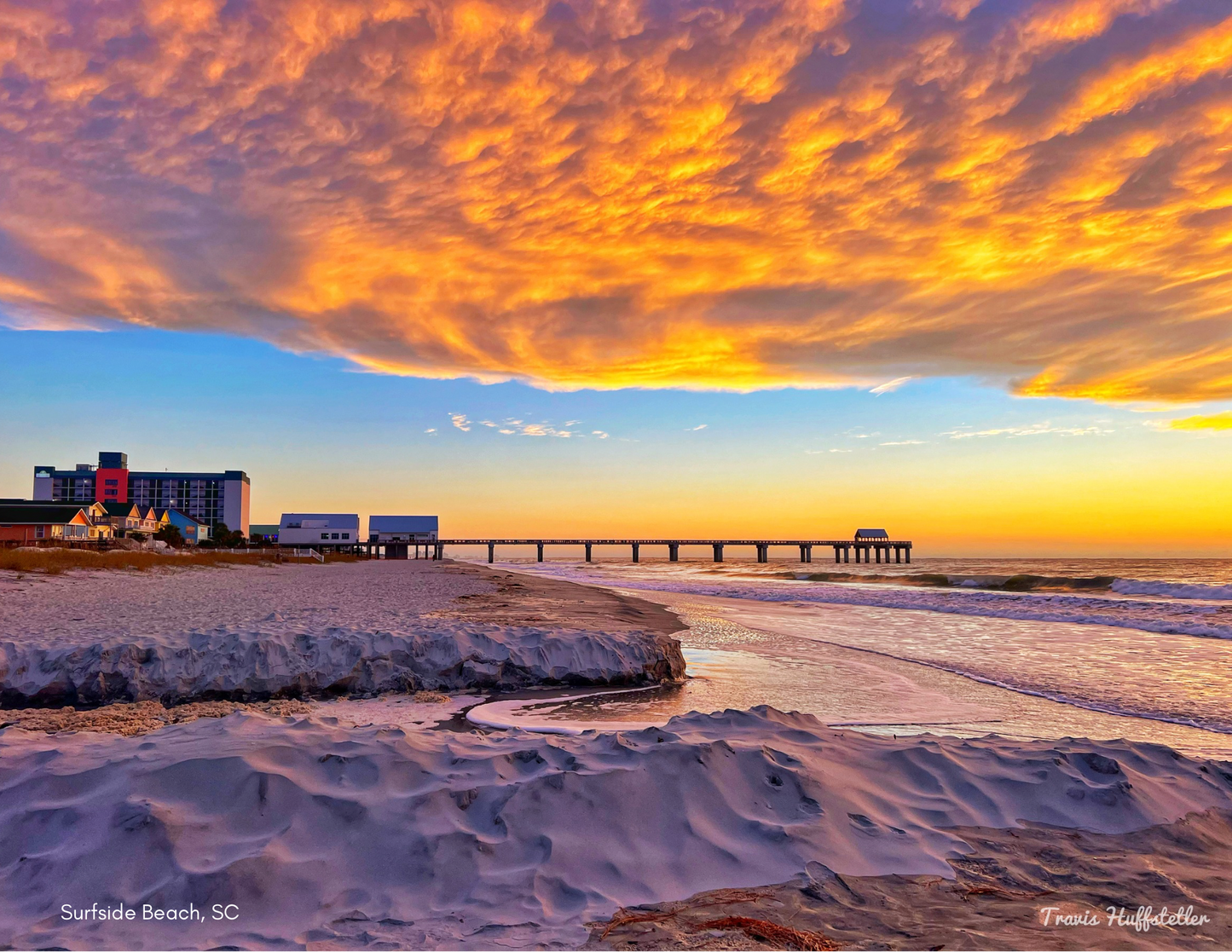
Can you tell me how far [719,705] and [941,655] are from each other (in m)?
6.84

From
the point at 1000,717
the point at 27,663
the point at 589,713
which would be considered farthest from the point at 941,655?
the point at 27,663

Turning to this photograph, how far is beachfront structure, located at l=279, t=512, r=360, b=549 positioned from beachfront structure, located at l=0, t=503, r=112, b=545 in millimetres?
39543

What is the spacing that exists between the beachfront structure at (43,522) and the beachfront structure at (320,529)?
39.5 meters

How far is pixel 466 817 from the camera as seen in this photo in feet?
10.9

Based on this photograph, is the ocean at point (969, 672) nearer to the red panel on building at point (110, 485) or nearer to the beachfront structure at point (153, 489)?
the beachfront structure at point (153, 489)

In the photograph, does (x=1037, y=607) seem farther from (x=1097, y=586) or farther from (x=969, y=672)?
(x=1097, y=586)

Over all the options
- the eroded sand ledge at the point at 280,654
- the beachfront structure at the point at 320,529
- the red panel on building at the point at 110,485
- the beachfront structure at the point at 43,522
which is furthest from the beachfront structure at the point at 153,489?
the eroded sand ledge at the point at 280,654

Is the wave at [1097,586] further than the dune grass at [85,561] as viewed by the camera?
Yes

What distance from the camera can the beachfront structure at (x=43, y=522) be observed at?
59.6m

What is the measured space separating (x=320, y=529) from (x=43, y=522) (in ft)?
162

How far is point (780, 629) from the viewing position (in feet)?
49.9

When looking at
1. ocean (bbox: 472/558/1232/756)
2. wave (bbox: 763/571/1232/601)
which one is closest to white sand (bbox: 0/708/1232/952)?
ocean (bbox: 472/558/1232/756)
